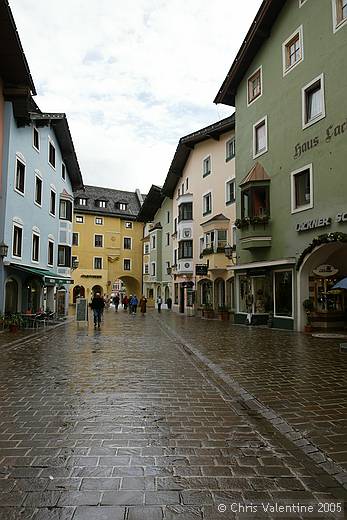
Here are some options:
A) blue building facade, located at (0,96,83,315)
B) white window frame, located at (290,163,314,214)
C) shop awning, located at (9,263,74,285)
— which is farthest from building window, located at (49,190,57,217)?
white window frame, located at (290,163,314,214)

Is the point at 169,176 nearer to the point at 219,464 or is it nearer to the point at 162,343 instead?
the point at 162,343

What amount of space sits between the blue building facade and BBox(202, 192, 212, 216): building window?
1023cm

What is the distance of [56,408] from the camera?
6.04 meters

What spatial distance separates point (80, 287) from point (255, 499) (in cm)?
5319

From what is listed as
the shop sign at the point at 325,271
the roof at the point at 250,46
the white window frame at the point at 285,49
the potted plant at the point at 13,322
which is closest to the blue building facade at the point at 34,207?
the potted plant at the point at 13,322

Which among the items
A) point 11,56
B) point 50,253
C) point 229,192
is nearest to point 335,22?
point 11,56

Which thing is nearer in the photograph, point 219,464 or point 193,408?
point 219,464

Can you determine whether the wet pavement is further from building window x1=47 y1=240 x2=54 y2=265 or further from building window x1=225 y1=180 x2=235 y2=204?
building window x1=225 y1=180 x2=235 y2=204

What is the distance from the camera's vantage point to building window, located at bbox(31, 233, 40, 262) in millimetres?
23672

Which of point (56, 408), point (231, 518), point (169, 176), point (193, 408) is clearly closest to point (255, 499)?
point (231, 518)

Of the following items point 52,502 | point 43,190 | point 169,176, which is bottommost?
point 52,502

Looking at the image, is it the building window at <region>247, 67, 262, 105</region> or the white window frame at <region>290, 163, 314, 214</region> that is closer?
the white window frame at <region>290, 163, 314, 214</region>

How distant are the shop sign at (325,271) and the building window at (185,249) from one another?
19.4 meters

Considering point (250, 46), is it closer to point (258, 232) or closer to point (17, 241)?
point (258, 232)
